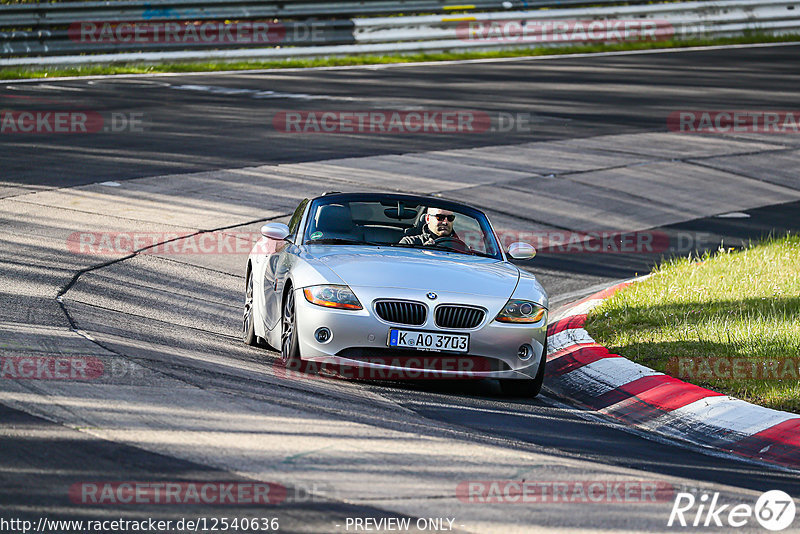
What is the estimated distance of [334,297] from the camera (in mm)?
7883

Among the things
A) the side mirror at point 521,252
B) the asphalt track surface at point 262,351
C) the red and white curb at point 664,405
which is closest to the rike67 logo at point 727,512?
the asphalt track surface at point 262,351

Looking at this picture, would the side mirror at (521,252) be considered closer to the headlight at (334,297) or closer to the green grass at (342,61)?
the headlight at (334,297)

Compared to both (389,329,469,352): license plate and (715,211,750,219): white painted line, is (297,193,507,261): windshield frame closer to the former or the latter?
(389,329,469,352): license plate

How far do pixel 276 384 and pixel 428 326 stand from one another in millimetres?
1083

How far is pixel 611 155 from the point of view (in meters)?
19.8

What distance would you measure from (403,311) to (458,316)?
0.38m

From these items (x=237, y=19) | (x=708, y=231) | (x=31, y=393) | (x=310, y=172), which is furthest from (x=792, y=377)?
(x=237, y=19)

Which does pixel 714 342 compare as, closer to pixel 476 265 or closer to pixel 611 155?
pixel 476 265

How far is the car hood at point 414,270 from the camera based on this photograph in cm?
799

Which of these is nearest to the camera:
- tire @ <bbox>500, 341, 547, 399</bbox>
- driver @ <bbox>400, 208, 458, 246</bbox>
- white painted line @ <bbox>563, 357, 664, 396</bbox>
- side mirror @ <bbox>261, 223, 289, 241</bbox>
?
tire @ <bbox>500, 341, 547, 399</bbox>

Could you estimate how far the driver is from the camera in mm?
9242

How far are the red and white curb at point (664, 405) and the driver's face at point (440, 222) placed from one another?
1449mm

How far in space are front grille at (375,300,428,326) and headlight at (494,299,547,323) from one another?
21.6 inches

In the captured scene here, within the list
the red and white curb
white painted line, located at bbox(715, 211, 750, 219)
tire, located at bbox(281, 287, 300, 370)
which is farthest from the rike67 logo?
white painted line, located at bbox(715, 211, 750, 219)
